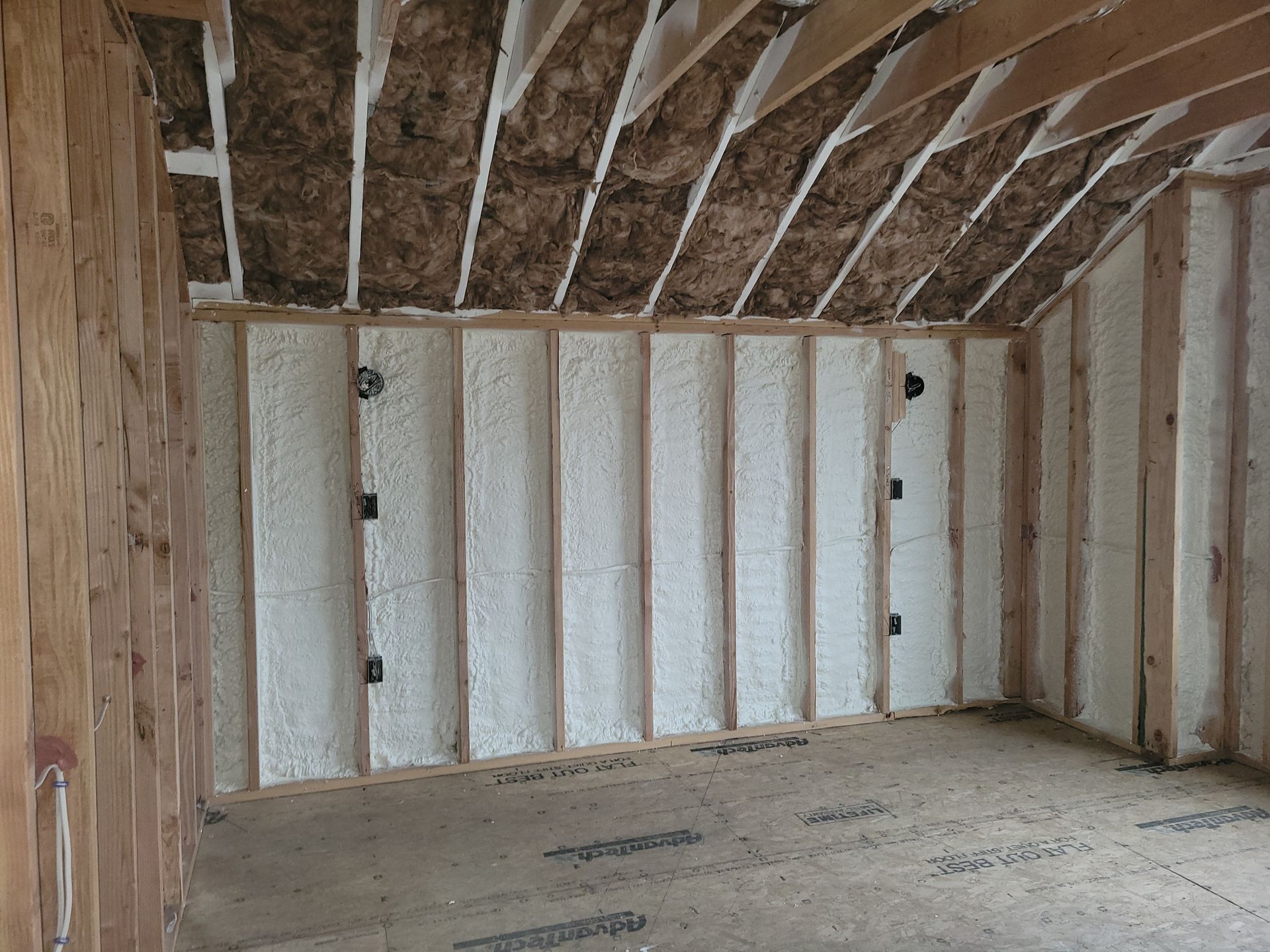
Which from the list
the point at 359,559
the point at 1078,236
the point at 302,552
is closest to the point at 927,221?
the point at 1078,236

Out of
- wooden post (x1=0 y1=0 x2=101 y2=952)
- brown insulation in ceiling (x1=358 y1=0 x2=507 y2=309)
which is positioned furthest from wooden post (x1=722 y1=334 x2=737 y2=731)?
wooden post (x1=0 y1=0 x2=101 y2=952)

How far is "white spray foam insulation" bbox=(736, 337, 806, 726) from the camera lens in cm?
425

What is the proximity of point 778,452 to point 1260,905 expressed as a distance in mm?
2552

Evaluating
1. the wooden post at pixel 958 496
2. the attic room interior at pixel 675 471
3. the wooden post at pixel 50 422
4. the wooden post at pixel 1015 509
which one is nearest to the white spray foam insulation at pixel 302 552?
the attic room interior at pixel 675 471

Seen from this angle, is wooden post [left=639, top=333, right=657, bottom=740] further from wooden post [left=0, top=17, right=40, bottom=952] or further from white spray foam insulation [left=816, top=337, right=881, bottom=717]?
wooden post [left=0, top=17, right=40, bottom=952]

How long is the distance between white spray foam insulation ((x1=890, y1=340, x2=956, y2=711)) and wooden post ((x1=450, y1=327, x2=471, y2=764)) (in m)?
2.27

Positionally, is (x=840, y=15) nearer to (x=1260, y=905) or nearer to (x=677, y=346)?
(x=677, y=346)

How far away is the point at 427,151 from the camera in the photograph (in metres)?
3.02

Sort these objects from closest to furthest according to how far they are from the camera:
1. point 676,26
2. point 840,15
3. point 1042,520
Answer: point 840,15 → point 676,26 → point 1042,520

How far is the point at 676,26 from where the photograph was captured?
8.59 feet

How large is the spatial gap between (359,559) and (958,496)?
3.13m

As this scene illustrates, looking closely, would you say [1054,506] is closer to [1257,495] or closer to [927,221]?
[1257,495]

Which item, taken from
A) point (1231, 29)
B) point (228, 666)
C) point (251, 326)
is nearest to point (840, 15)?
point (1231, 29)

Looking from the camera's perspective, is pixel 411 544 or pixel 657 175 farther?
pixel 411 544
